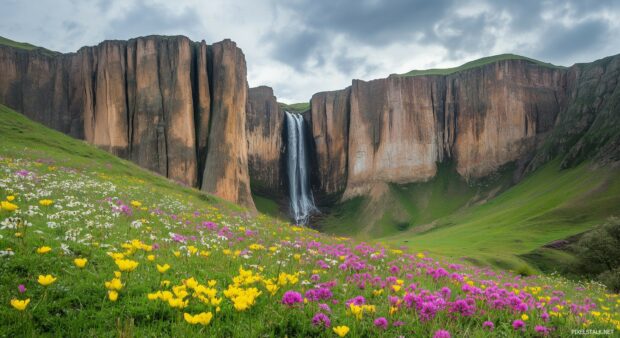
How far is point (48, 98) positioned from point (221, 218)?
84.5 m

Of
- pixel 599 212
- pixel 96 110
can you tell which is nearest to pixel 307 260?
pixel 599 212

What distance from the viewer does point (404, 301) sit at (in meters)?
5.63

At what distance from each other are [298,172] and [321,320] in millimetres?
108865

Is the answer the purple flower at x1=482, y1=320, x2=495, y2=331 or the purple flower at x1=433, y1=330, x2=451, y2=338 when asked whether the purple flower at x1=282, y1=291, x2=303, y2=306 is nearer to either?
the purple flower at x1=433, y1=330, x2=451, y2=338

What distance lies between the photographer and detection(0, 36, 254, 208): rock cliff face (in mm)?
69562

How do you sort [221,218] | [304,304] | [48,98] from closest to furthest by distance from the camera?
[304,304]
[221,218]
[48,98]

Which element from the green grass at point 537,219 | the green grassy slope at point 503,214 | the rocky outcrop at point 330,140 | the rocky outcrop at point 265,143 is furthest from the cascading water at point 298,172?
the green grass at point 537,219

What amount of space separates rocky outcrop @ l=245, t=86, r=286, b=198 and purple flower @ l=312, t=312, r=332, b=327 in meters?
102

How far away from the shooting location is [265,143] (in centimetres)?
11262

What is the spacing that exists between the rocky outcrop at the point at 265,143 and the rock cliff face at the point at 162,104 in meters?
35.5

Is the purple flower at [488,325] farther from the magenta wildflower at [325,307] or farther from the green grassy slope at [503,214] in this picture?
the green grassy slope at [503,214]

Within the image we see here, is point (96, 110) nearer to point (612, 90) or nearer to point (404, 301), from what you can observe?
point (404, 301)

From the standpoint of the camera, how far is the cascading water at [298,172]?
345ft

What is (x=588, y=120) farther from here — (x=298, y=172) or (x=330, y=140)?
(x=298, y=172)
